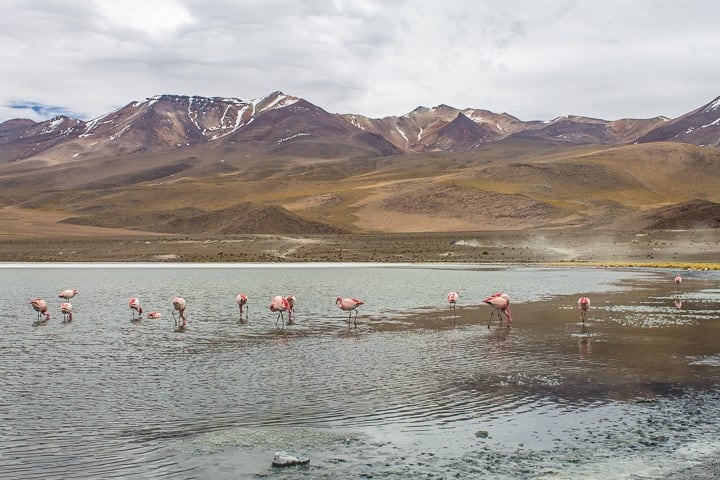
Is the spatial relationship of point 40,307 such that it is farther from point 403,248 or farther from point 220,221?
point 220,221

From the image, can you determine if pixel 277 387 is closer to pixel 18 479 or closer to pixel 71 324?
pixel 18 479

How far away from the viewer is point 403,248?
7456 cm

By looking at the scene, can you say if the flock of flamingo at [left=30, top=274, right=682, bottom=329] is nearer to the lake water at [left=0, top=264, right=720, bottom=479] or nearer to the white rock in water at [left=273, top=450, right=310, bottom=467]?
the lake water at [left=0, top=264, right=720, bottom=479]

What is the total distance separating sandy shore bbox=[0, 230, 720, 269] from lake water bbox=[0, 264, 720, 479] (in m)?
36.1

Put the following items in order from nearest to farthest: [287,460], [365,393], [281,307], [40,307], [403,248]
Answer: [287,460] < [365,393] < [281,307] < [40,307] < [403,248]

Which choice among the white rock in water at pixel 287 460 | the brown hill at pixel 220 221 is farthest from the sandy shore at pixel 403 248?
the white rock in water at pixel 287 460

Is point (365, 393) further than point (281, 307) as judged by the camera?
No

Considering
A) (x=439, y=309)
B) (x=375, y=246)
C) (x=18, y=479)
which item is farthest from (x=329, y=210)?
(x=18, y=479)

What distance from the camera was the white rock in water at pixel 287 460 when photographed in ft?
29.7

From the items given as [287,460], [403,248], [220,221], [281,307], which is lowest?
[287,460]

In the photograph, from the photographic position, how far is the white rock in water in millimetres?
9055

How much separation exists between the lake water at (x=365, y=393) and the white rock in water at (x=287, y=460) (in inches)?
4.3

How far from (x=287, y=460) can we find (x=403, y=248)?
65.8 metres

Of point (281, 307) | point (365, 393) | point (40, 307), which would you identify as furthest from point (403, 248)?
point (365, 393)
